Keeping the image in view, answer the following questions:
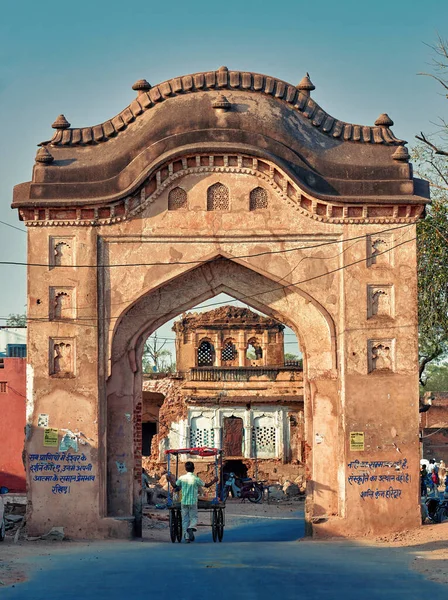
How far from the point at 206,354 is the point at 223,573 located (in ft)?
107

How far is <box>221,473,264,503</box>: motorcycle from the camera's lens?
30547 millimetres

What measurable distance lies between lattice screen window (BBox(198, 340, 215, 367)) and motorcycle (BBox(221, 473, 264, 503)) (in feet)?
42.2

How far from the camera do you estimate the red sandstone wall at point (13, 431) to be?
23359 mm

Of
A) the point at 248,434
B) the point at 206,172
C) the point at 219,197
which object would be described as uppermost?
the point at 206,172

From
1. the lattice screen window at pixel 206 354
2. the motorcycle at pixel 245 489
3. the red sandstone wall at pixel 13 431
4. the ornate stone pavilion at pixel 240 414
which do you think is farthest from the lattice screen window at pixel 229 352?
the red sandstone wall at pixel 13 431

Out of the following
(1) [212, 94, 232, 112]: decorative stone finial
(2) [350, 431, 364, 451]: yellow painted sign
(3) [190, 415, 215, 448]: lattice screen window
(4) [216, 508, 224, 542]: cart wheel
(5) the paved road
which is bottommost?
Result: (5) the paved road

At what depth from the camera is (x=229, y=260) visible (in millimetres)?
17734

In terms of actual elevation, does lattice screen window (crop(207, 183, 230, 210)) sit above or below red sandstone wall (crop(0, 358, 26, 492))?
above

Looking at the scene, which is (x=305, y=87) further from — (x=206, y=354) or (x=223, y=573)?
(x=206, y=354)

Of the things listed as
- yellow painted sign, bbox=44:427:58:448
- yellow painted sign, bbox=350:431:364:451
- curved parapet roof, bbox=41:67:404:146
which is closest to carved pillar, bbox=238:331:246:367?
curved parapet roof, bbox=41:67:404:146

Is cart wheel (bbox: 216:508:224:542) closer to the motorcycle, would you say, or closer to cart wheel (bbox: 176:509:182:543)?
cart wheel (bbox: 176:509:182:543)

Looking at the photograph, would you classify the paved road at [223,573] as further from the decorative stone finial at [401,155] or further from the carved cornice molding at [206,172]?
the decorative stone finial at [401,155]

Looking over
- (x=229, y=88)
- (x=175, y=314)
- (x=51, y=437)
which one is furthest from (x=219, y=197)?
(x=51, y=437)

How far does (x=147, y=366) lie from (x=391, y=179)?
66.8 meters
